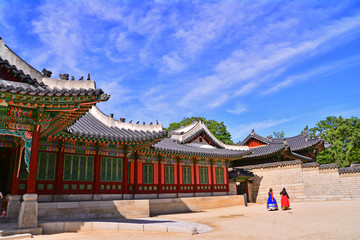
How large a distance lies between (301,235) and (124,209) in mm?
9466

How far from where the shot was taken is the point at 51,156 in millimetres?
14914

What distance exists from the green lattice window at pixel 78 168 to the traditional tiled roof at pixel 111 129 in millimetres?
1728

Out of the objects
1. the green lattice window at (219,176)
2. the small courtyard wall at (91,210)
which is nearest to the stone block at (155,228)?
the small courtyard wall at (91,210)

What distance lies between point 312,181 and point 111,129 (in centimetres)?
2189

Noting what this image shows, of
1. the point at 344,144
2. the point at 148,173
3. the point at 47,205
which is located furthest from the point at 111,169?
the point at 344,144

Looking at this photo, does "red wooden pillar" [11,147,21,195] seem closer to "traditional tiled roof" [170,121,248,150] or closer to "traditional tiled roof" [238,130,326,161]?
"traditional tiled roof" [170,121,248,150]

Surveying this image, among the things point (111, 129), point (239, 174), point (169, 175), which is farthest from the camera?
point (239, 174)

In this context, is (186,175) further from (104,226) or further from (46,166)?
(104,226)

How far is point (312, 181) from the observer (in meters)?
28.5

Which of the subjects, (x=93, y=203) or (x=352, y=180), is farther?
(x=352, y=180)

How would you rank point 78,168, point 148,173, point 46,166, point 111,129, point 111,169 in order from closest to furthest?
point 46,166 < point 78,168 < point 111,169 < point 111,129 < point 148,173

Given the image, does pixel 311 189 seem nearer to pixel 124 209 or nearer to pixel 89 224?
pixel 124 209

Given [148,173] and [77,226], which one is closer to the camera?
[77,226]

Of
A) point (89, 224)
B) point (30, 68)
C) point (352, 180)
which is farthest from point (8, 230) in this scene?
point (352, 180)
